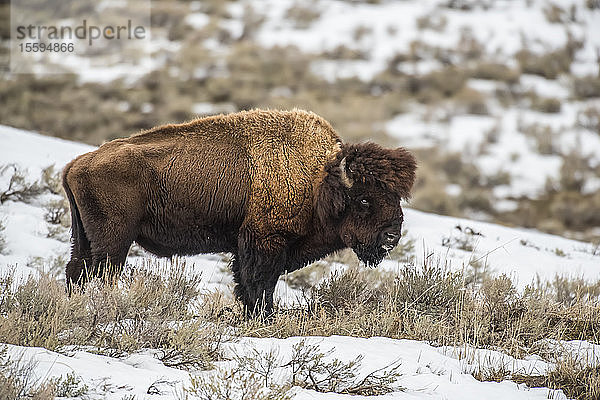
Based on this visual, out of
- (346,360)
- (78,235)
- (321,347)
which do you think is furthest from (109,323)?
(346,360)

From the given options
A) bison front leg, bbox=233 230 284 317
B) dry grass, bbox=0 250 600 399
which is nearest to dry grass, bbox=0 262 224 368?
dry grass, bbox=0 250 600 399

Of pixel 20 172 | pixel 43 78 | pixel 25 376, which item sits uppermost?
pixel 25 376

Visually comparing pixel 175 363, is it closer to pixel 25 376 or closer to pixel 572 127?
pixel 25 376

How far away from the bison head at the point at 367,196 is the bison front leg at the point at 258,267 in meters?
0.56

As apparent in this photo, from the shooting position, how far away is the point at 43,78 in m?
22.0

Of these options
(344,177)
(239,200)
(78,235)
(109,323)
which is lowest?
(109,323)

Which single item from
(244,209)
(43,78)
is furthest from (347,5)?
(244,209)

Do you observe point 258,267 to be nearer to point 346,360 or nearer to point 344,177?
point 344,177

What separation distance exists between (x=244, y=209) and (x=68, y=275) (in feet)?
5.59

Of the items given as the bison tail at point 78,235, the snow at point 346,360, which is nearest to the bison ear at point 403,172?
the snow at point 346,360

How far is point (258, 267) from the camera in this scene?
555 cm

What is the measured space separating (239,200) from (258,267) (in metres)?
0.65

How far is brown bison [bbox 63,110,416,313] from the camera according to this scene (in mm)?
5414

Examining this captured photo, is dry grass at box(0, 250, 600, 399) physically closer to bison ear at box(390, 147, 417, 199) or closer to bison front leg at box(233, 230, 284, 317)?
bison front leg at box(233, 230, 284, 317)
